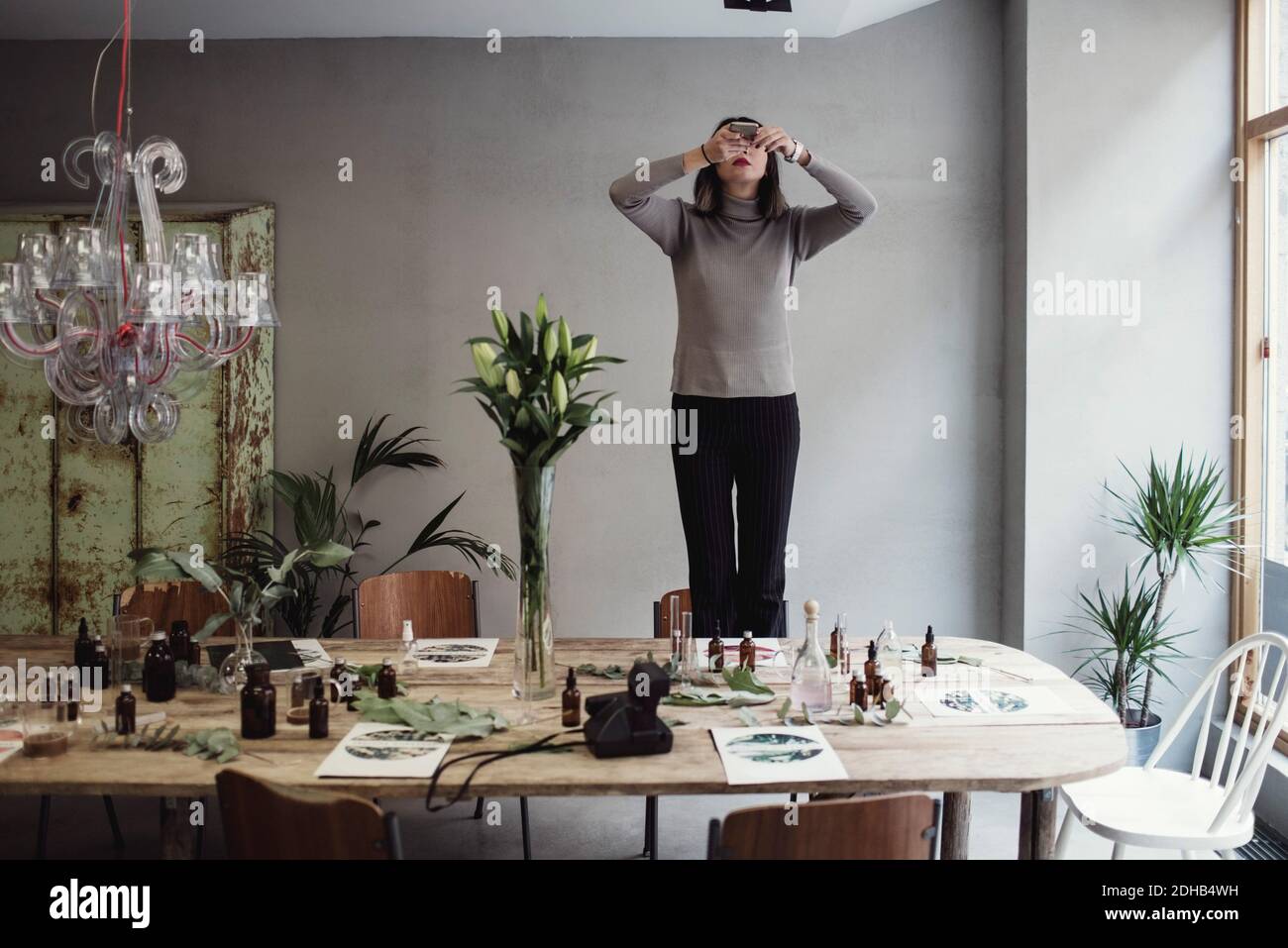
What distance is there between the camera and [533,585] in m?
2.14

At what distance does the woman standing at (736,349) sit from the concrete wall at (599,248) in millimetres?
1563

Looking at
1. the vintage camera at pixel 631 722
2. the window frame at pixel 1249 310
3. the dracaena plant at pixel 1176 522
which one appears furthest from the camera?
the window frame at pixel 1249 310

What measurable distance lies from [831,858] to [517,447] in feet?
3.23

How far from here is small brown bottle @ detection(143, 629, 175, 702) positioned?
2221 mm

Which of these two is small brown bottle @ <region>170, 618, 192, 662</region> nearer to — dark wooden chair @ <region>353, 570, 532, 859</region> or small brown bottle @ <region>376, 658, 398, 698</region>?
small brown bottle @ <region>376, 658, 398, 698</region>

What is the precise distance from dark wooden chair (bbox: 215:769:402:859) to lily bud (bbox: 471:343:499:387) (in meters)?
0.85

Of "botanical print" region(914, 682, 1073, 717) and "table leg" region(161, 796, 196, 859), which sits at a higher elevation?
"botanical print" region(914, 682, 1073, 717)

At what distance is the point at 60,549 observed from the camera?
14.6 feet

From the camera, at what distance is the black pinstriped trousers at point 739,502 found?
288 cm

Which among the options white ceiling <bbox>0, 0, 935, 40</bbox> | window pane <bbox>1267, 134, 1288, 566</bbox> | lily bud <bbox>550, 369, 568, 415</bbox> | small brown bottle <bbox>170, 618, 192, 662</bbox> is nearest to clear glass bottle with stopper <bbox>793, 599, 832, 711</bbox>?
lily bud <bbox>550, 369, 568, 415</bbox>

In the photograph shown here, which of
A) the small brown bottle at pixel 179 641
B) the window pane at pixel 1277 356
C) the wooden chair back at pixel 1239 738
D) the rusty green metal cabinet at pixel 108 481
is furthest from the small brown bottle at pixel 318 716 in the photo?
the window pane at pixel 1277 356

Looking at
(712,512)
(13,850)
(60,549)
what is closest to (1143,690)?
(712,512)

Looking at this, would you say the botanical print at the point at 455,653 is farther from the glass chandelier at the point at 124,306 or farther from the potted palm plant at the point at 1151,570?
the potted palm plant at the point at 1151,570

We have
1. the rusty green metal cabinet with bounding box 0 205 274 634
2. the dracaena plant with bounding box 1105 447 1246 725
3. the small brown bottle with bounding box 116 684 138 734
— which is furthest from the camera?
Result: the rusty green metal cabinet with bounding box 0 205 274 634
